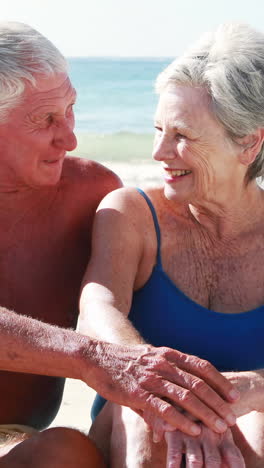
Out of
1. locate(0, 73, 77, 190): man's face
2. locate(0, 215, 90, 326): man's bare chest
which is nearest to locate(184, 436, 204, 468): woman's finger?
locate(0, 215, 90, 326): man's bare chest

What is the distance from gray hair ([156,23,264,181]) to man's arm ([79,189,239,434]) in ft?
1.55

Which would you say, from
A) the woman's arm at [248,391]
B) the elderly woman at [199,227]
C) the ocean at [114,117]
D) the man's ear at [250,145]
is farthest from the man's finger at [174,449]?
the ocean at [114,117]

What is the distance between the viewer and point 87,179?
3.21 metres

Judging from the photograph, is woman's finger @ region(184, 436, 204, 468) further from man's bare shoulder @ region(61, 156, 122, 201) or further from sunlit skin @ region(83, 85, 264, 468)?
man's bare shoulder @ region(61, 156, 122, 201)

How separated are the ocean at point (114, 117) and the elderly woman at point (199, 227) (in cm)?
1231

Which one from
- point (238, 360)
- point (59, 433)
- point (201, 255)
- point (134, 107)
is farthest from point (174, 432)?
point (134, 107)

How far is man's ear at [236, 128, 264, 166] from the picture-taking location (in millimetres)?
2979

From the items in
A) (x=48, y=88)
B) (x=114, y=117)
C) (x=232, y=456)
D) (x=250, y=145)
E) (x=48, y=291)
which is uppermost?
(x=48, y=88)

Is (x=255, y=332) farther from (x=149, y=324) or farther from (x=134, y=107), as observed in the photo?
(x=134, y=107)

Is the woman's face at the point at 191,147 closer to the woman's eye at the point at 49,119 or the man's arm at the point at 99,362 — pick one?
the woman's eye at the point at 49,119

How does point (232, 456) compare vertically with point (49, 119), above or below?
below

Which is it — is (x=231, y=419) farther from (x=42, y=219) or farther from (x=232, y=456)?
(x=42, y=219)

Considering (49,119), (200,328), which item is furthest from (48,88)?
(200,328)

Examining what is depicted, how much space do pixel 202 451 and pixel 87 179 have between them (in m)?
1.30
